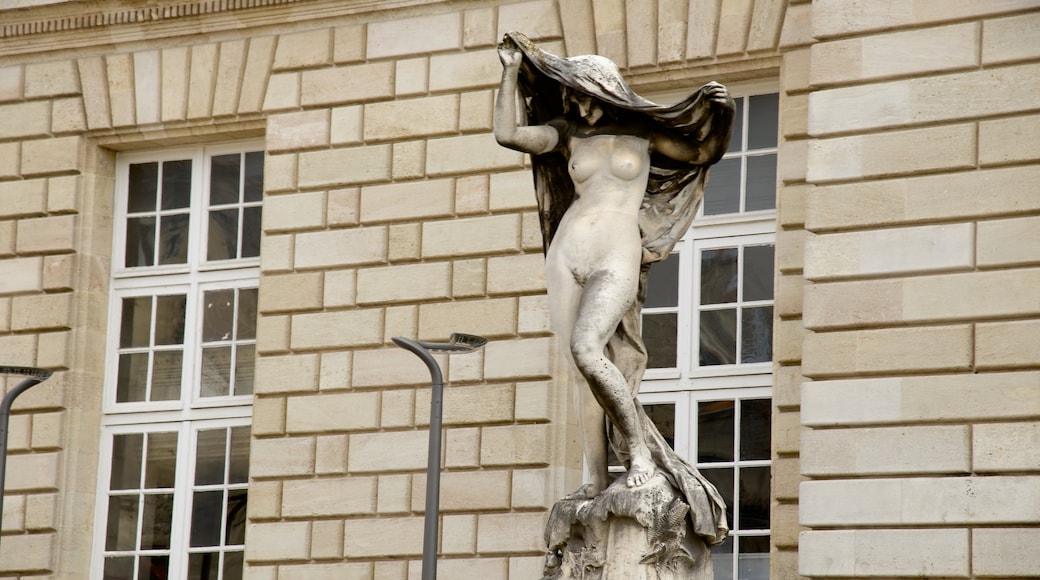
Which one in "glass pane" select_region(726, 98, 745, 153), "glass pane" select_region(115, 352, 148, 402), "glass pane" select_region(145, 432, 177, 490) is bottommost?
"glass pane" select_region(145, 432, 177, 490)

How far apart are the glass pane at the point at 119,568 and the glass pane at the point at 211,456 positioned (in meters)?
0.95

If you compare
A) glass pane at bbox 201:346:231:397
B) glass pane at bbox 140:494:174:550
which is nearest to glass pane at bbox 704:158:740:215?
glass pane at bbox 201:346:231:397

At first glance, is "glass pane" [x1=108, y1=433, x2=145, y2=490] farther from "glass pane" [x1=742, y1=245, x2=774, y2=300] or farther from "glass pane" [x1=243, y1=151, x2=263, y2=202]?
"glass pane" [x1=742, y1=245, x2=774, y2=300]

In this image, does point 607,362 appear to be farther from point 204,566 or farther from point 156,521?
point 156,521

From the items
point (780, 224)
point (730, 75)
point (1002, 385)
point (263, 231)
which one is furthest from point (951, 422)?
point (263, 231)

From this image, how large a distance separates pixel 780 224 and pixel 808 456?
1.95 meters

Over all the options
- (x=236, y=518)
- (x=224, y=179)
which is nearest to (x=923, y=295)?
(x=236, y=518)

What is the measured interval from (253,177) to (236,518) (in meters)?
2.89

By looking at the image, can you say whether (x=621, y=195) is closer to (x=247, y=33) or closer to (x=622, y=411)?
(x=622, y=411)

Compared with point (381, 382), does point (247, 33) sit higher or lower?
higher

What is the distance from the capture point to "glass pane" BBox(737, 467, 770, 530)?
1605cm

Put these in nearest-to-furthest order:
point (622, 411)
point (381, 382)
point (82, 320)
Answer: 1. point (622, 411)
2. point (381, 382)
3. point (82, 320)

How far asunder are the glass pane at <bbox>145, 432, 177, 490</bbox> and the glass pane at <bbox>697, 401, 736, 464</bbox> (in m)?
4.85

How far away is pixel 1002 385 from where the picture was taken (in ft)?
46.9
